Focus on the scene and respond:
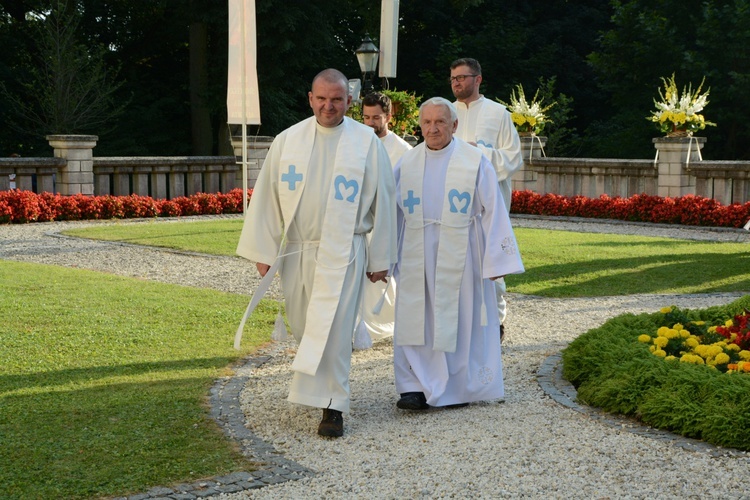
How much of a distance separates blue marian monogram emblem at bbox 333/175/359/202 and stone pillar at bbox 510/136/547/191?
17.1 m

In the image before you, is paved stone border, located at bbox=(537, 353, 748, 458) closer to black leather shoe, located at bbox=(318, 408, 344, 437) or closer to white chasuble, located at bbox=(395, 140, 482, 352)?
white chasuble, located at bbox=(395, 140, 482, 352)

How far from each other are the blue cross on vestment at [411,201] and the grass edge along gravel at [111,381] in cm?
169

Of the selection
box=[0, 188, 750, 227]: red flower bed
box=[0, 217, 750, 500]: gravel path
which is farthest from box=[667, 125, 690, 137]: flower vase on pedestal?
box=[0, 217, 750, 500]: gravel path

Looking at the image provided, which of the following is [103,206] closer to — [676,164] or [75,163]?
[75,163]

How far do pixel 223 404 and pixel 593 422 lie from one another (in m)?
2.15

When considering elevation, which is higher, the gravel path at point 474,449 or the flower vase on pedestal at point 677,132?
the flower vase on pedestal at point 677,132

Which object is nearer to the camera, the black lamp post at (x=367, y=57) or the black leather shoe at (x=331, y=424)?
the black leather shoe at (x=331, y=424)

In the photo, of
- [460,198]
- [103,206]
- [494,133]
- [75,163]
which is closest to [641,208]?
[103,206]

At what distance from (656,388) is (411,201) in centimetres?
182

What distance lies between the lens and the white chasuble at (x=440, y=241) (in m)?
6.45

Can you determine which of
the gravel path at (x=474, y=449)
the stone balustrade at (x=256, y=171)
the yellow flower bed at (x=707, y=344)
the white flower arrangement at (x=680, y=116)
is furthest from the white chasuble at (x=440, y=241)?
the white flower arrangement at (x=680, y=116)

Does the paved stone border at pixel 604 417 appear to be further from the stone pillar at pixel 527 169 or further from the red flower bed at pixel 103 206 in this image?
the stone pillar at pixel 527 169

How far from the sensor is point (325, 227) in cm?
591

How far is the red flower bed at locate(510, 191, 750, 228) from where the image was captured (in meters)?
18.7
